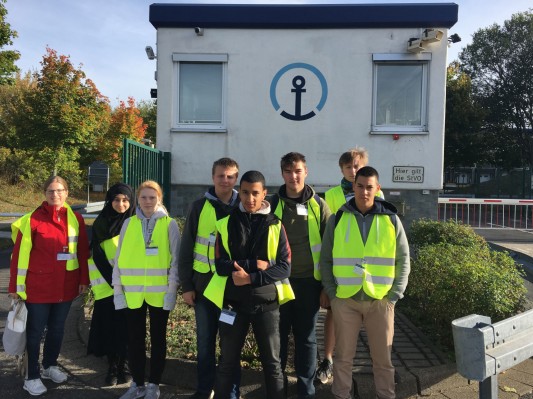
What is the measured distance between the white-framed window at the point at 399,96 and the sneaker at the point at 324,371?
197 inches

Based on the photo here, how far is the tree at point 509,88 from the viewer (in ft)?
100

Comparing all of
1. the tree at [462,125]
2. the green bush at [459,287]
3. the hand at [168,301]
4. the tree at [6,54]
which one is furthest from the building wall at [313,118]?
the tree at [462,125]

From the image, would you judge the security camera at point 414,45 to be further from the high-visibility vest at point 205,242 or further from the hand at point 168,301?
the hand at point 168,301

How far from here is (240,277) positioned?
3.22m

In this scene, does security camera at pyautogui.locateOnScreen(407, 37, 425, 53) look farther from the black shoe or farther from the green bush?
the black shoe

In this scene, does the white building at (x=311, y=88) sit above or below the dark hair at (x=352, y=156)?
above

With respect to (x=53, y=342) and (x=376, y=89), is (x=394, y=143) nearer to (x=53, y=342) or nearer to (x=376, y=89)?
(x=376, y=89)

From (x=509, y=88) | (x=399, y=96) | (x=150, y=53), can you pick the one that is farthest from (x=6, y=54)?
(x=509, y=88)

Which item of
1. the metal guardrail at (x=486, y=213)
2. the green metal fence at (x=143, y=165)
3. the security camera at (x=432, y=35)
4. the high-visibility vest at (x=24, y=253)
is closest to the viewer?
the high-visibility vest at (x=24, y=253)

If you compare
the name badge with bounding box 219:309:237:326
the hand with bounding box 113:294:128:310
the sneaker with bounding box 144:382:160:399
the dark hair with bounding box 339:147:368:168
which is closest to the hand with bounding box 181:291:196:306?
the name badge with bounding box 219:309:237:326

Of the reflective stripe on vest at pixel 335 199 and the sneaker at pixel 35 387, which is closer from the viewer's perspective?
the sneaker at pixel 35 387

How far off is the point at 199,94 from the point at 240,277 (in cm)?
586

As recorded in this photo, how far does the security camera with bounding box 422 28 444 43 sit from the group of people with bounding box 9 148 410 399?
4.65 meters

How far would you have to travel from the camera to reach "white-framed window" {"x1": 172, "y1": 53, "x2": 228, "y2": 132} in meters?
8.35
